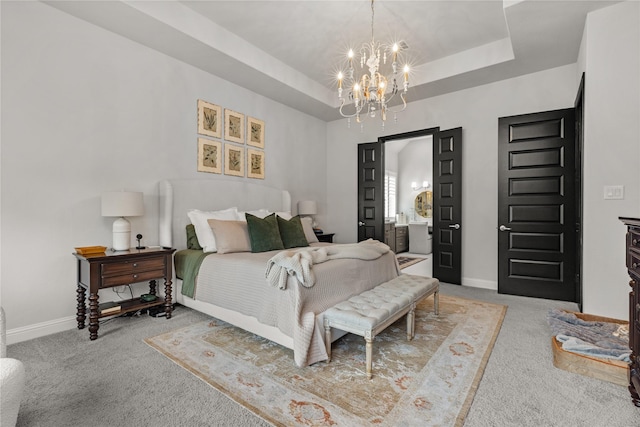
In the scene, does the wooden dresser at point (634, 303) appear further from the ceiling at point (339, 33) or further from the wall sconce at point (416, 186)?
the wall sconce at point (416, 186)

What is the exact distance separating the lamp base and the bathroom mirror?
7489 mm

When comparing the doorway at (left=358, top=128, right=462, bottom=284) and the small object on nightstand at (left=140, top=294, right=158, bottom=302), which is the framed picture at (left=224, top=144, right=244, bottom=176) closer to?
the small object on nightstand at (left=140, top=294, right=158, bottom=302)

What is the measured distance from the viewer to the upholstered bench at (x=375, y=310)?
2037 mm

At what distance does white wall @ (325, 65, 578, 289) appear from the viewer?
13.1 feet

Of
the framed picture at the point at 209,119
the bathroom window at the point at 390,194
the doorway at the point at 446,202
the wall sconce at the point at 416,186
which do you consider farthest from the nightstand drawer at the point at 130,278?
the wall sconce at the point at 416,186

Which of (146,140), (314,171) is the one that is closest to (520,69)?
(314,171)

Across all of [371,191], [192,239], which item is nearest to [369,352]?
[192,239]

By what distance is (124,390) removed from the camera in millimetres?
1896

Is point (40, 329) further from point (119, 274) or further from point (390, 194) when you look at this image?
point (390, 194)

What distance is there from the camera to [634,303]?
1.66 m

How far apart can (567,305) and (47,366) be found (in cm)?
501

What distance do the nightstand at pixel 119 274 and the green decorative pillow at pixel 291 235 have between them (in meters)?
1.26

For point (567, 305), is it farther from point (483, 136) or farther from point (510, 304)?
point (483, 136)

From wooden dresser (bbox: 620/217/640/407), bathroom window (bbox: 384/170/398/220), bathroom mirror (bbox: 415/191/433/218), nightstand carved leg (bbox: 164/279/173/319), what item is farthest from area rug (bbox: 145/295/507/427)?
bathroom mirror (bbox: 415/191/433/218)
